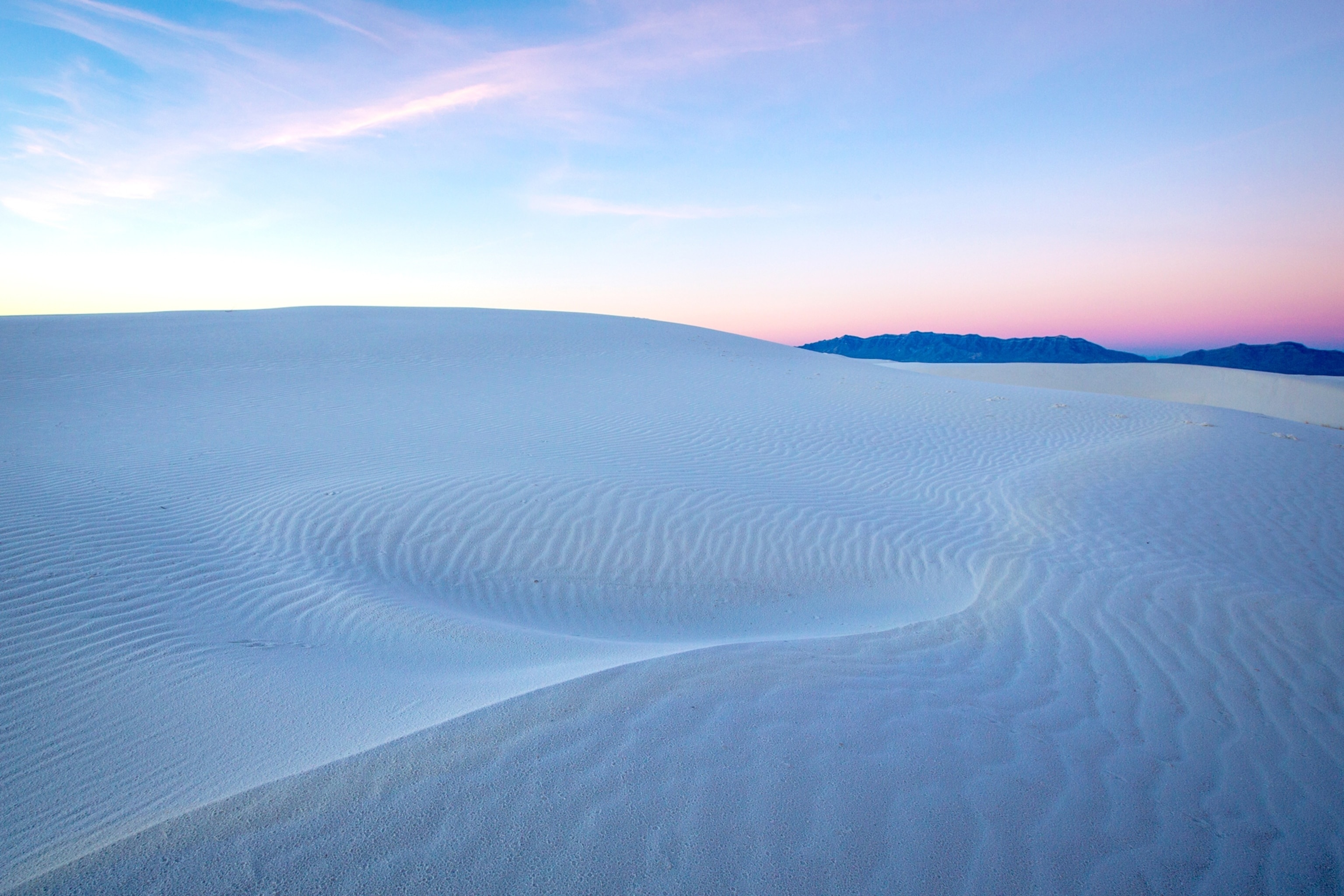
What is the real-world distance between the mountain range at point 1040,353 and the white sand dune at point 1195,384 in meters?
34.8

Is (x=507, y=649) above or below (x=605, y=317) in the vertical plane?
below

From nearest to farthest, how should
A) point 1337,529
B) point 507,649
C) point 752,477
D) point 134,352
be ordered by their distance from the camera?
point 507,649 → point 1337,529 → point 752,477 → point 134,352

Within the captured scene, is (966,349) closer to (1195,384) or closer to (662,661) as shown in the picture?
(1195,384)

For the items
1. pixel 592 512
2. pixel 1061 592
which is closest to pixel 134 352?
pixel 592 512

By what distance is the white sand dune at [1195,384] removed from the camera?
30359 millimetres

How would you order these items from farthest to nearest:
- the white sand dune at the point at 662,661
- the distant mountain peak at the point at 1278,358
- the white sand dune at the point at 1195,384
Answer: the distant mountain peak at the point at 1278,358, the white sand dune at the point at 1195,384, the white sand dune at the point at 662,661

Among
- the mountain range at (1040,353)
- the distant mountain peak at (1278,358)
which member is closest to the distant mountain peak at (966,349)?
the mountain range at (1040,353)

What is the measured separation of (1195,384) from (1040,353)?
218 ft

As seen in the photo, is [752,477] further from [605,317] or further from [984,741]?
[605,317]

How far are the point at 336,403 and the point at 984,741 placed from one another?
13.9 meters

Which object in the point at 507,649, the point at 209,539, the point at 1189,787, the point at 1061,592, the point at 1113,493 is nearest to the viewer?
the point at 1189,787

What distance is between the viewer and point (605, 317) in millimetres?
29641

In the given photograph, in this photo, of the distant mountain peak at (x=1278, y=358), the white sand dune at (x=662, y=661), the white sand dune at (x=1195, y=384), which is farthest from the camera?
the distant mountain peak at (x=1278, y=358)

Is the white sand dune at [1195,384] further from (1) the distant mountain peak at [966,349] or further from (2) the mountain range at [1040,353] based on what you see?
(1) the distant mountain peak at [966,349]
